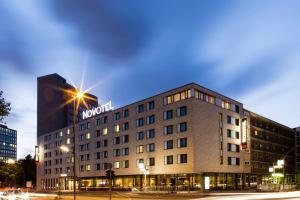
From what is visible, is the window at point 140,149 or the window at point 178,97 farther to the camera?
the window at point 140,149

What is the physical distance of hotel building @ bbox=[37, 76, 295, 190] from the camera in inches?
2778

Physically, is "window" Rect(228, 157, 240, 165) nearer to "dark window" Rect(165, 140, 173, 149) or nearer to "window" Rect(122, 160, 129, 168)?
"dark window" Rect(165, 140, 173, 149)

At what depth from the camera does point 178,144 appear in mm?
72062

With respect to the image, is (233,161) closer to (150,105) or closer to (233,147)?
(233,147)

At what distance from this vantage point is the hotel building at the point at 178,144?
232 feet

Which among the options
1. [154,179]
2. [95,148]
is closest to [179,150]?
[154,179]

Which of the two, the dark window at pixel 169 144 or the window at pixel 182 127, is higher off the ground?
the window at pixel 182 127

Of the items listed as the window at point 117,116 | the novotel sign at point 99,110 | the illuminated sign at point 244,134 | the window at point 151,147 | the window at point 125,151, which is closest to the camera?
the window at point 151,147

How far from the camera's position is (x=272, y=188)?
6788 cm

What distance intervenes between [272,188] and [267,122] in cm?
4112

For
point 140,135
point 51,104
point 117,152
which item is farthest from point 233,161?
point 51,104

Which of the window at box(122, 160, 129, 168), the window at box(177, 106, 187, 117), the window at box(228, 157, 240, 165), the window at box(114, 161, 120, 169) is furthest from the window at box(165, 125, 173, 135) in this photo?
the window at box(114, 161, 120, 169)

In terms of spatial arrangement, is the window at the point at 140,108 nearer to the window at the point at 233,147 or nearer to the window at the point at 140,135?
the window at the point at 140,135

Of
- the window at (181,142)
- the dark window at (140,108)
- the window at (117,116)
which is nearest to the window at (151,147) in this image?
the window at (181,142)
